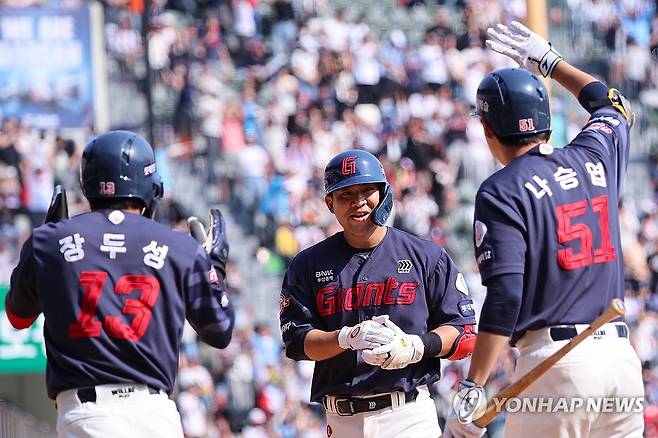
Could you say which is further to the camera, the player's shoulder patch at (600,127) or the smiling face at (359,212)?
the smiling face at (359,212)

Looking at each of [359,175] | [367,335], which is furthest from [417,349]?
[359,175]

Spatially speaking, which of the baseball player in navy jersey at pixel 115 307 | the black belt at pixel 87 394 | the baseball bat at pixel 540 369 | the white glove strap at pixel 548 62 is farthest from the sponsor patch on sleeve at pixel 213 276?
the white glove strap at pixel 548 62

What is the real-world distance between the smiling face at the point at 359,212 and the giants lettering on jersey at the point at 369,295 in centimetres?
24

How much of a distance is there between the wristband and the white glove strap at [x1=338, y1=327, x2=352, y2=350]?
348 mm

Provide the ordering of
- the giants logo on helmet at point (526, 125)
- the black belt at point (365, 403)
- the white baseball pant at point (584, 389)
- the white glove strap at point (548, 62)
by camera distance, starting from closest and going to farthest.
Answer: the white baseball pant at point (584, 389) < the giants logo on helmet at point (526, 125) < the white glove strap at point (548, 62) < the black belt at point (365, 403)

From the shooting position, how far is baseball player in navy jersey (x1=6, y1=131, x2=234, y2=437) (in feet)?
16.6

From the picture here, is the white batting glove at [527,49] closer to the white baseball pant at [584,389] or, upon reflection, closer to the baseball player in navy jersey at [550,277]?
the baseball player in navy jersey at [550,277]

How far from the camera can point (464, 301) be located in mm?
6164

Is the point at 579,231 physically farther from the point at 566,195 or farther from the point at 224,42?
the point at 224,42

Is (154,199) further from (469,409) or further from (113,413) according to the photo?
(469,409)

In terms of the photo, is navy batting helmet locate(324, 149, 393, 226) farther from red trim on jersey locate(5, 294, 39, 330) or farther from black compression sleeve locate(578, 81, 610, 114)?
red trim on jersey locate(5, 294, 39, 330)

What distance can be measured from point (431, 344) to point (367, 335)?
1.26ft

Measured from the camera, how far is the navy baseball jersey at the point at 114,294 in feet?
16.6

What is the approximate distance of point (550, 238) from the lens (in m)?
4.92
